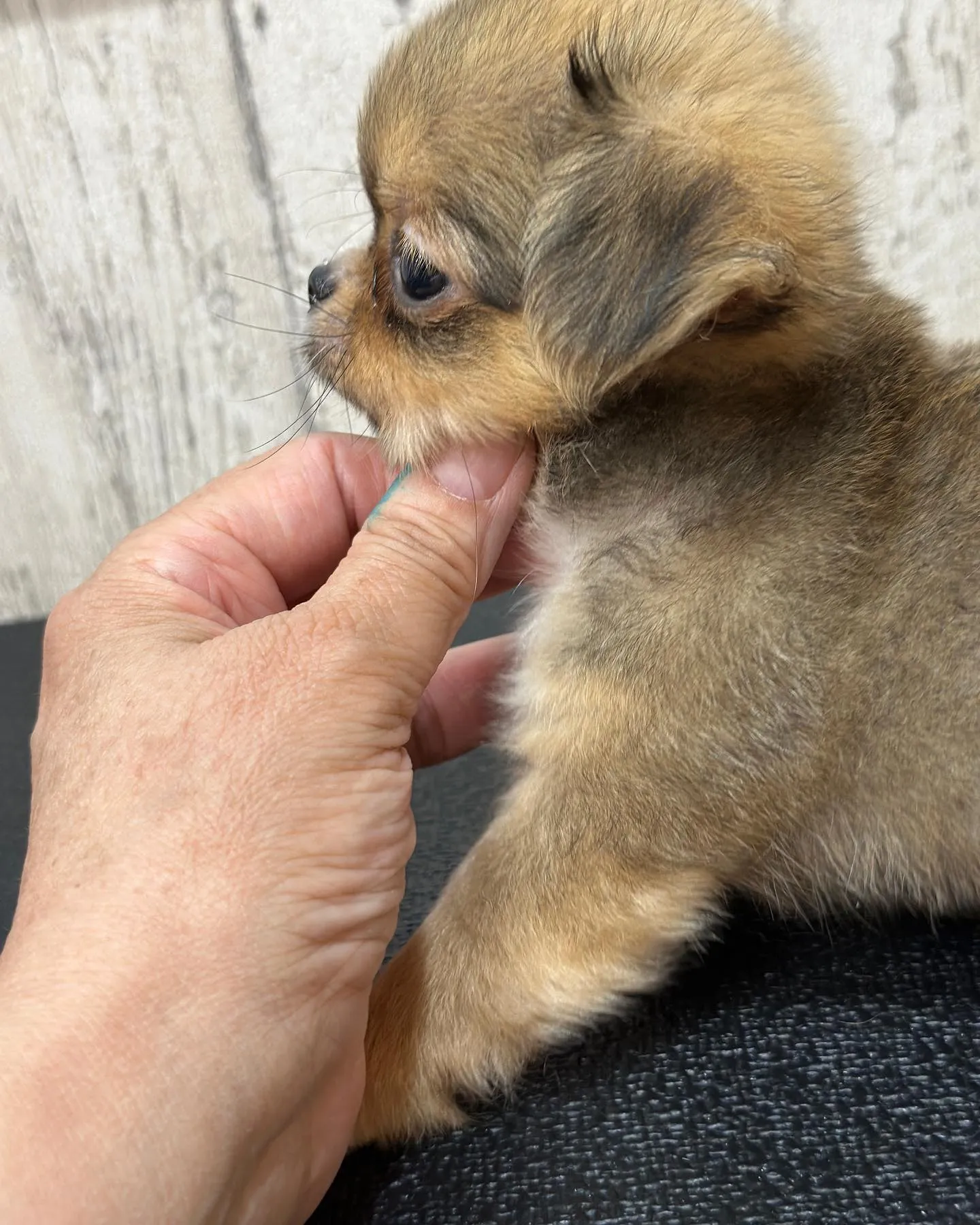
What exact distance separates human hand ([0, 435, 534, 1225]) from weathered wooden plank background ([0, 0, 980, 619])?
1058 mm

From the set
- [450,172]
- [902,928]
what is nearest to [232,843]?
[450,172]

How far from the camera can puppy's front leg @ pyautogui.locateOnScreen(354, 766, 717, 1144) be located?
114 cm

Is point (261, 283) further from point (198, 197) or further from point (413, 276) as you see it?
point (413, 276)

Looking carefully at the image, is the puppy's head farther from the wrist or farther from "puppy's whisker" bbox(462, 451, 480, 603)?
the wrist

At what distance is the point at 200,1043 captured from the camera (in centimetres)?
89

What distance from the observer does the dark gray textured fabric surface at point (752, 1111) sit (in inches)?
40.6

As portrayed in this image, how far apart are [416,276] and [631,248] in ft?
0.97

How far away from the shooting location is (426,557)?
1.13 m

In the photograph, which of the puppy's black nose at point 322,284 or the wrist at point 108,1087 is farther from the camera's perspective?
the puppy's black nose at point 322,284

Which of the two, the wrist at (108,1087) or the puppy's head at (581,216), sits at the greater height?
the puppy's head at (581,216)

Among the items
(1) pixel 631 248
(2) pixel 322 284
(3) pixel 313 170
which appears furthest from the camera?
(3) pixel 313 170

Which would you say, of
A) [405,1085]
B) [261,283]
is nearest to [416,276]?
[405,1085]

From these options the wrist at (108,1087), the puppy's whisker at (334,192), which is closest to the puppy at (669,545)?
the wrist at (108,1087)

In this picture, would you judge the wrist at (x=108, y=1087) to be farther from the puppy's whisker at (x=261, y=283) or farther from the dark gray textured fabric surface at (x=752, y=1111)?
the puppy's whisker at (x=261, y=283)
